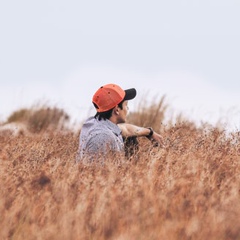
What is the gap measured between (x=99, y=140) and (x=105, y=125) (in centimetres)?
18

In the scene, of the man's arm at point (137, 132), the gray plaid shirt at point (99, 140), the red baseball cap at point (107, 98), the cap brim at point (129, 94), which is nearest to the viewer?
the gray plaid shirt at point (99, 140)

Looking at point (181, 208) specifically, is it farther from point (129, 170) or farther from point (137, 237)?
point (129, 170)

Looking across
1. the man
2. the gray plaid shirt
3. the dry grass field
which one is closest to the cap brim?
the man

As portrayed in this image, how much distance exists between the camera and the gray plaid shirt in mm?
5000

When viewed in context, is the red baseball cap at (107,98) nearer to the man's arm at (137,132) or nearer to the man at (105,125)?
the man at (105,125)

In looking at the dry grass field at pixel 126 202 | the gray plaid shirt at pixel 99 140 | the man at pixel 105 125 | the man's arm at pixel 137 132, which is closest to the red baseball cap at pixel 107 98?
the man at pixel 105 125

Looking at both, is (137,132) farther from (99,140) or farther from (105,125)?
(99,140)

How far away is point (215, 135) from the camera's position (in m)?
6.42

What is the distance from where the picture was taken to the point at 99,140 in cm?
504

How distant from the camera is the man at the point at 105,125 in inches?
198

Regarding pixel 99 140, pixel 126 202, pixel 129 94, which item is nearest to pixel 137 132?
pixel 129 94

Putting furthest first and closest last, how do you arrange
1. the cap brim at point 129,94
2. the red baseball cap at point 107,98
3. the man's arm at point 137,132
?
the man's arm at point 137,132 < the cap brim at point 129,94 < the red baseball cap at point 107,98

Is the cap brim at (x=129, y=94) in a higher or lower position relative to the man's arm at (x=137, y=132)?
higher

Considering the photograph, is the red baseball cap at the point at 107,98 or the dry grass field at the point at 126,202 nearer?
the dry grass field at the point at 126,202
